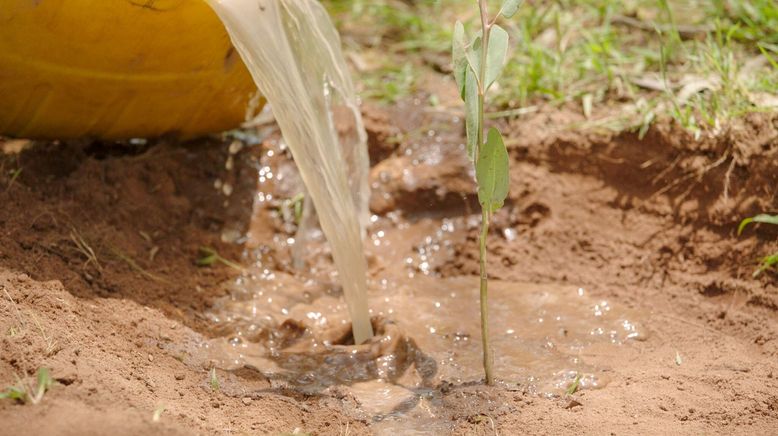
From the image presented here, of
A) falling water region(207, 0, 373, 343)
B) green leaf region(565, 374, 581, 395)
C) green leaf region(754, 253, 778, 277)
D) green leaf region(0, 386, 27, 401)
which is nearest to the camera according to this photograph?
green leaf region(0, 386, 27, 401)

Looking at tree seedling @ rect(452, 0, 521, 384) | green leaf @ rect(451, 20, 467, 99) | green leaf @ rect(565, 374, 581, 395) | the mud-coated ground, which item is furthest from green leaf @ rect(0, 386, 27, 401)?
green leaf @ rect(565, 374, 581, 395)

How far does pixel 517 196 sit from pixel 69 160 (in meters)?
1.64

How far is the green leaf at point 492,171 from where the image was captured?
212 centimetres

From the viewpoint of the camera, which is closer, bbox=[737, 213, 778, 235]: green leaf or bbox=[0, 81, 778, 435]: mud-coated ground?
bbox=[0, 81, 778, 435]: mud-coated ground

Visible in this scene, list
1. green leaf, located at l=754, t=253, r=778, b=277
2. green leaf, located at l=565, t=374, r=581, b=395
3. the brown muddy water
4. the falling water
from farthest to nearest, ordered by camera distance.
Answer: green leaf, located at l=754, t=253, r=778, b=277, the falling water, the brown muddy water, green leaf, located at l=565, t=374, r=581, b=395

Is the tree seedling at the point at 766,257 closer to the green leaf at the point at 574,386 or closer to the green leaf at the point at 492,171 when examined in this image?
the green leaf at the point at 574,386

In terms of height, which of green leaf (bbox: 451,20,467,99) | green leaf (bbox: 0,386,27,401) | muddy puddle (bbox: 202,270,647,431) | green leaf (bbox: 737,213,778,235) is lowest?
muddy puddle (bbox: 202,270,647,431)

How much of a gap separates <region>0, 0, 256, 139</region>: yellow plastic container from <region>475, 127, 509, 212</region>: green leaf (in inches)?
42.8

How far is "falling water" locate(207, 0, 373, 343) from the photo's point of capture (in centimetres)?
267

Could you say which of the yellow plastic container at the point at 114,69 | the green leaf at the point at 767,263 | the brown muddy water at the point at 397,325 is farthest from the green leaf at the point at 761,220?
the yellow plastic container at the point at 114,69

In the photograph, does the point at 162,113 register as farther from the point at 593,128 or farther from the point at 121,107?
the point at 593,128


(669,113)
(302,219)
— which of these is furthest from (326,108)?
(669,113)

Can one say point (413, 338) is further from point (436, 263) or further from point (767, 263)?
point (767, 263)

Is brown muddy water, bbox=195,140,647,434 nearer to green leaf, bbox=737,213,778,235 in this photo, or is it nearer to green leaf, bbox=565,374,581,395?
green leaf, bbox=565,374,581,395
